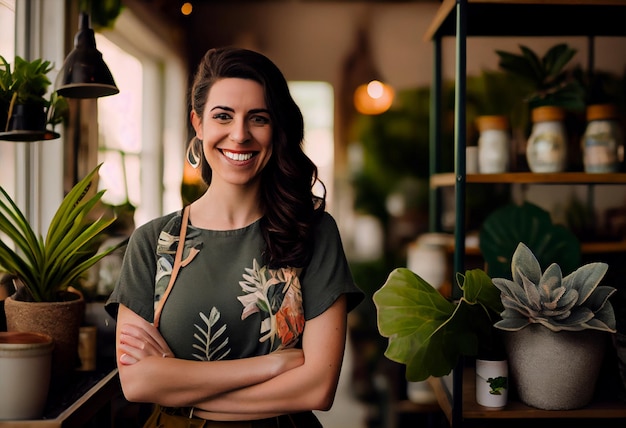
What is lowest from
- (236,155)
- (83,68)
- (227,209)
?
(227,209)

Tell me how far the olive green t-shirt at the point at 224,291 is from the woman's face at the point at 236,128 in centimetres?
15

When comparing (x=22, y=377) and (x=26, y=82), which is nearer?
(x=22, y=377)

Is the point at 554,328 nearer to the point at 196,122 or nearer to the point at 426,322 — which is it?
the point at 426,322

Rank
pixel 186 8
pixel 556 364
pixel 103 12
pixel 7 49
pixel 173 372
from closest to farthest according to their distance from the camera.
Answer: pixel 173 372
pixel 556 364
pixel 7 49
pixel 103 12
pixel 186 8

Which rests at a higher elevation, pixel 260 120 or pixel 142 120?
pixel 142 120

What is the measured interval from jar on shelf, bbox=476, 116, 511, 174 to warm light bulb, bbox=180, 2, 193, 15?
→ 2.79 meters

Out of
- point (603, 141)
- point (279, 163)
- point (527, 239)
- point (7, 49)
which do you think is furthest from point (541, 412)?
point (7, 49)

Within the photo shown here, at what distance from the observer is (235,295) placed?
1260mm

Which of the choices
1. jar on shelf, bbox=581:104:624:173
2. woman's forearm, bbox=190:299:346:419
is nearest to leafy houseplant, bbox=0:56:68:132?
woman's forearm, bbox=190:299:346:419

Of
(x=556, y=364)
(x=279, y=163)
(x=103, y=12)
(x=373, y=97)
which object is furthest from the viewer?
(x=373, y=97)

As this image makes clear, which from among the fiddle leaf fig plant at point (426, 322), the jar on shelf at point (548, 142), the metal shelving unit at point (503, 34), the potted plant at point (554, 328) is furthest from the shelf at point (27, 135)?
the jar on shelf at point (548, 142)

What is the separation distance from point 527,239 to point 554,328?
43 cm

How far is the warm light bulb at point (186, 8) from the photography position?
4058 millimetres

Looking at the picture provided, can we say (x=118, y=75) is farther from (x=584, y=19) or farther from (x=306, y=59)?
(x=584, y=19)
